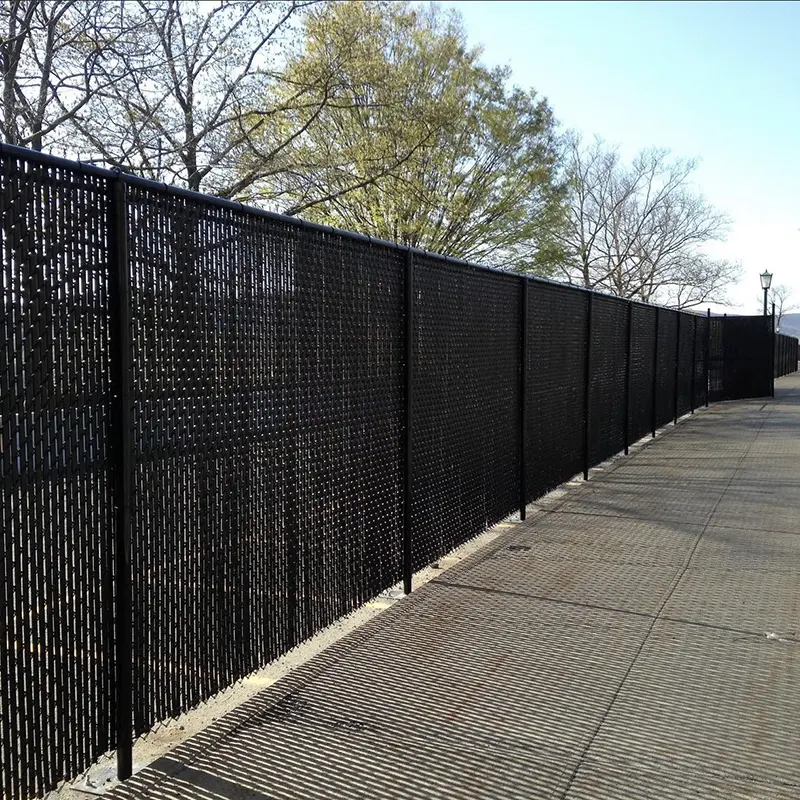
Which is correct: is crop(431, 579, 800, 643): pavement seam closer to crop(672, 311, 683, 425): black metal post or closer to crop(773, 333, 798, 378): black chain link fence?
crop(672, 311, 683, 425): black metal post

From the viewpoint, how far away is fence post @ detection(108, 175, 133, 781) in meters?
2.91

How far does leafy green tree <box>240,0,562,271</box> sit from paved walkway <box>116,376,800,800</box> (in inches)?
532

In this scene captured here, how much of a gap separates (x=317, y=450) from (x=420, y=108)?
66.9 feet

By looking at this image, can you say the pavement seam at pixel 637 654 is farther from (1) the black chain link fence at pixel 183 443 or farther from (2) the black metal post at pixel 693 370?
(2) the black metal post at pixel 693 370

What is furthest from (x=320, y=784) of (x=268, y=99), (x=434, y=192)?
(x=434, y=192)

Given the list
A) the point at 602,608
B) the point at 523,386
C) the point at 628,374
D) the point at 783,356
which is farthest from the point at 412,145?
the point at 783,356

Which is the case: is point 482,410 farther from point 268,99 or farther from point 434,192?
point 434,192

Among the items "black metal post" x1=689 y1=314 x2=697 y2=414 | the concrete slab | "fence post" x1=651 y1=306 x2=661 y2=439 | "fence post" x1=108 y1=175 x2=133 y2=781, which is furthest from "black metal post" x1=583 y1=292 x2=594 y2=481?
"black metal post" x1=689 y1=314 x2=697 y2=414

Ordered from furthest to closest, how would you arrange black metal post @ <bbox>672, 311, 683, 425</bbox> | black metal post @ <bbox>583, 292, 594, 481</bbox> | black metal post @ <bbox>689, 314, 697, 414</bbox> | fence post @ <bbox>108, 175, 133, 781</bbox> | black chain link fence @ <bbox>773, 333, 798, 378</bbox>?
1. black chain link fence @ <bbox>773, 333, 798, 378</bbox>
2. black metal post @ <bbox>689, 314, 697, 414</bbox>
3. black metal post @ <bbox>672, 311, 683, 425</bbox>
4. black metal post @ <bbox>583, 292, 594, 481</bbox>
5. fence post @ <bbox>108, 175, 133, 781</bbox>

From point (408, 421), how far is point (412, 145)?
18536 millimetres

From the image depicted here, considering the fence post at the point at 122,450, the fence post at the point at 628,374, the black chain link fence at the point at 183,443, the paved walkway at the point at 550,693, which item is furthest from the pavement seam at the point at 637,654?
the fence post at the point at 628,374

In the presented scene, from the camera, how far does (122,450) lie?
293 cm

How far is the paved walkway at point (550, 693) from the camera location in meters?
3.03

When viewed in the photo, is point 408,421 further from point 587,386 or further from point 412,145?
point 412,145
